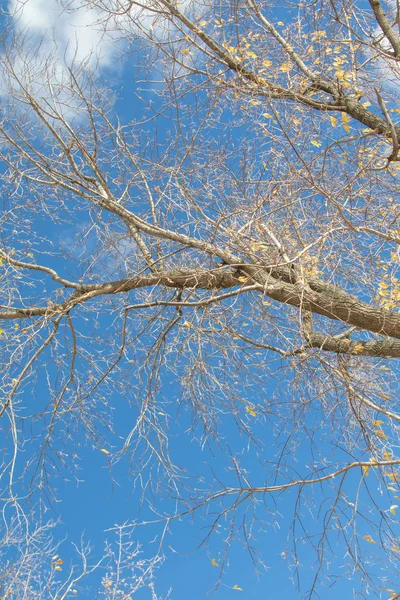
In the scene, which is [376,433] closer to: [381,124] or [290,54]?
[381,124]

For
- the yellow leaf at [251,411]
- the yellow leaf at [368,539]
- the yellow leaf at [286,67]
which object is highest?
the yellow leaf at [286,67]

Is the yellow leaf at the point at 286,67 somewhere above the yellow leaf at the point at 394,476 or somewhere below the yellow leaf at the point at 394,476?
above

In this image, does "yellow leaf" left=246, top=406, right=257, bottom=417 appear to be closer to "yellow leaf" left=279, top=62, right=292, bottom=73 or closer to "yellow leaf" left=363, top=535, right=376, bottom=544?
"yellow leaf" left=363, top=535, right=376, bottom=544

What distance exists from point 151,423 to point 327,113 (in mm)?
3051

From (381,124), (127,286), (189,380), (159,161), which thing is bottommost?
(189,380)

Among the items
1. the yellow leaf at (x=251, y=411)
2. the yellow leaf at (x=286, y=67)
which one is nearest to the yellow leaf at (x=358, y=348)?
the yellow leaf at (x=251, y=411)

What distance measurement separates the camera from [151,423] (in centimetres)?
428

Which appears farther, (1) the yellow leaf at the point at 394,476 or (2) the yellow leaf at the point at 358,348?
(2) the yellow leaf at the point at 358,348

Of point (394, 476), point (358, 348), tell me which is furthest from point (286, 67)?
point (394, 476)

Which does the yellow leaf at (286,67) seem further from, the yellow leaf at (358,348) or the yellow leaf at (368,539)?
the yellow leaf at (368,539)

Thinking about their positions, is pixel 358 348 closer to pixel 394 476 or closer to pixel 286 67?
pixel 394 476

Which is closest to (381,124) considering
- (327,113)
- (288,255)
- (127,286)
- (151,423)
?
(327,113)

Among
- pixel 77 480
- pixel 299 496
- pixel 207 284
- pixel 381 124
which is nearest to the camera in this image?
pixel 299 496

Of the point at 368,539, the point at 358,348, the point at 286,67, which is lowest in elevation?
the point at 368,539
